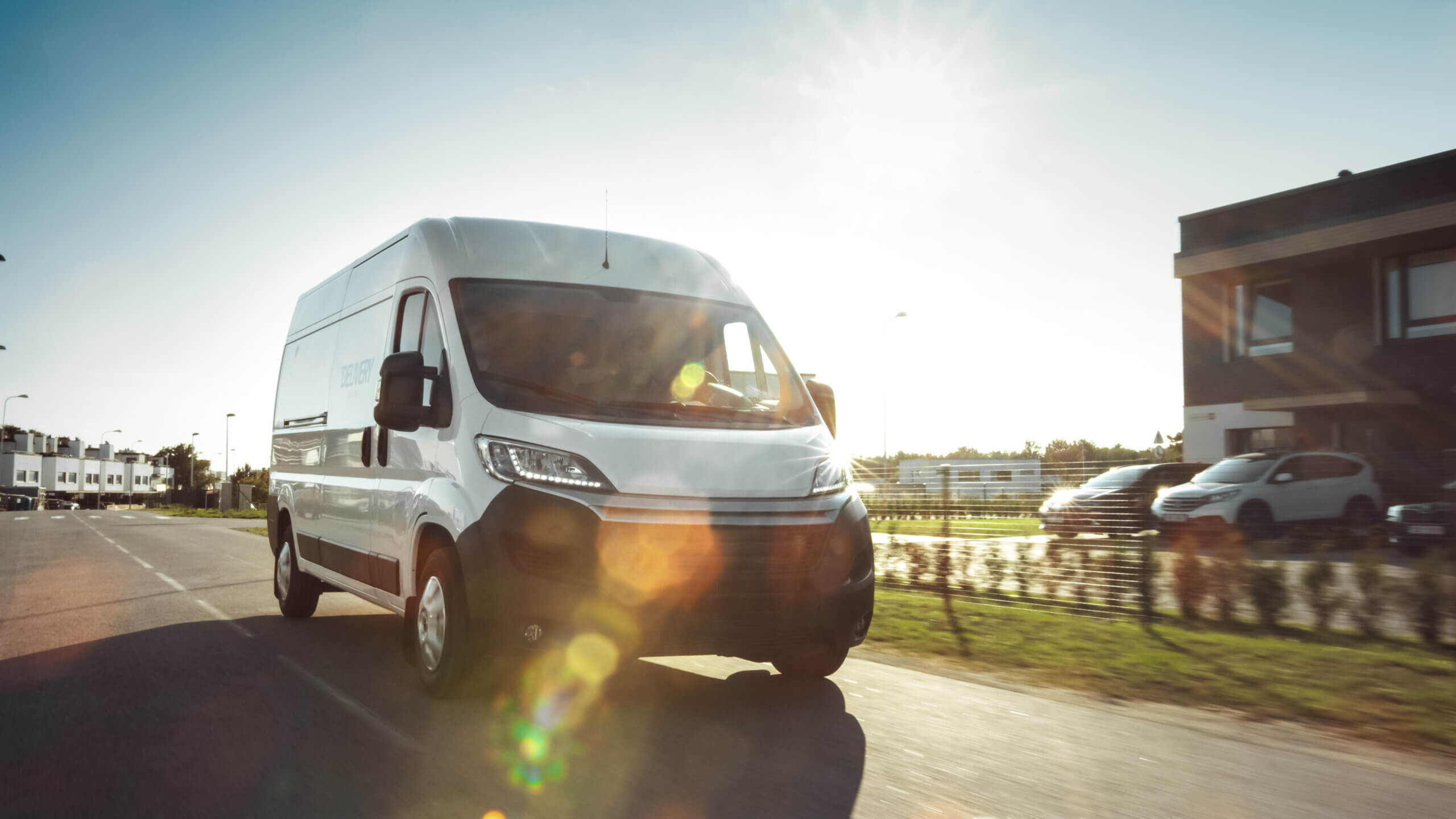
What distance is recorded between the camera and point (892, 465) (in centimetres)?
2123

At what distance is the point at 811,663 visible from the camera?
621 centimetres

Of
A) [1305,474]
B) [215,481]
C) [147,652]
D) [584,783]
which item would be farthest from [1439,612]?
[215,481]

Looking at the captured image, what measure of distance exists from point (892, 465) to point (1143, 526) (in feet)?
32.3

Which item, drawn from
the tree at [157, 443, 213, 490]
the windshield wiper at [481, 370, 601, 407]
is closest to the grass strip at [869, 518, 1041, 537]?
the windshield wiper at [481, 370, 601, 407]

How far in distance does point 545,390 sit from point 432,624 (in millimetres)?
1451

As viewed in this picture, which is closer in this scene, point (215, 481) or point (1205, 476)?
point (1205, 476)

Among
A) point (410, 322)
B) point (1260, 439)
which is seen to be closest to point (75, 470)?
point (1260, 439)

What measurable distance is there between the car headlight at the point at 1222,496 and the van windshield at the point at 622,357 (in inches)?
512

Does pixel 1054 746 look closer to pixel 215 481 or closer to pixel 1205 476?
pixel 1205 476

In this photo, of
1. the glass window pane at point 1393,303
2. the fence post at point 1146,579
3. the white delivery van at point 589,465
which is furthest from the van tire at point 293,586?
the glass window pane at point 1393,303

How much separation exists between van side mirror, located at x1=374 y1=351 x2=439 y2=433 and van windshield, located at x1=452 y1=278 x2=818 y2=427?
29 cm

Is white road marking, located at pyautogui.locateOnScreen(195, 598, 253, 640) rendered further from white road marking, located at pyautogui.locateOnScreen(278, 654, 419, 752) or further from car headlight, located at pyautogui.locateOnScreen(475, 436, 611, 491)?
car headlight, located at pyautogui.locateOnScreen(475, 436, 611, 491)

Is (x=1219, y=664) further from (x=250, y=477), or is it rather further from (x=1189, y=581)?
(x=250, y=477)

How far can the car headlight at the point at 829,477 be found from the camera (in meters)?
5.51
